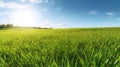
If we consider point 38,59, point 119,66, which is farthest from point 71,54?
point 119,66

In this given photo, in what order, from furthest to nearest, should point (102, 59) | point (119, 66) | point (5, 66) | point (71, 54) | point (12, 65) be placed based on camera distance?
point (71, 54) < point (12, 65) < point (5, 66) < point (102, 59) < point (119, 66)

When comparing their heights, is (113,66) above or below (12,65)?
above

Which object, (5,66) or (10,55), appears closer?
(5,66)

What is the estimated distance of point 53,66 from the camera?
125cm

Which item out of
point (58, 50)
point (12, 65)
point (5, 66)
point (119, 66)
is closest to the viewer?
point (119, 66)

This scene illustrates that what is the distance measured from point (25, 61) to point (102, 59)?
74 centimetres

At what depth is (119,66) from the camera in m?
1.20

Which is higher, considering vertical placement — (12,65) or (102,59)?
(102,59)

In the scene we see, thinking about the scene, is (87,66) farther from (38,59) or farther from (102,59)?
(38,59)

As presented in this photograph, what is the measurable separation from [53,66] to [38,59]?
41cm

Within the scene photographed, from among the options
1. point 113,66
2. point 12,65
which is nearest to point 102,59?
point 113,66

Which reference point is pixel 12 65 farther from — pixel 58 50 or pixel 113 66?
pixel 113 66

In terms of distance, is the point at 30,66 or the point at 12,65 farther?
the point at 12,65

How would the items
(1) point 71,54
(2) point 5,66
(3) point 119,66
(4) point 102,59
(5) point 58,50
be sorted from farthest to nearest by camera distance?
(5) point 58,50, (1) point 71,54, (2) point 5,66, (4) point 102,59, (3) point 119,66
